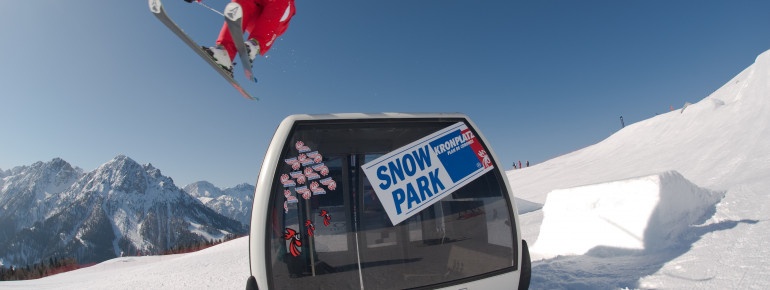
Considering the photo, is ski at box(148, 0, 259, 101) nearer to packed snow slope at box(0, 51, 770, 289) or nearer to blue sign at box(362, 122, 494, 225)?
blue sign at box(362, 122, 494, 225)

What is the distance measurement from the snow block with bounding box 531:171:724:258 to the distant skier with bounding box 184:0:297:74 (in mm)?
5739

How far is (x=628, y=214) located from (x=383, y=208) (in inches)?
180

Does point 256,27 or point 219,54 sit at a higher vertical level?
point 256,27

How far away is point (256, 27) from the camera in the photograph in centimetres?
422

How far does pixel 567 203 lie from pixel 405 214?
4.83 m

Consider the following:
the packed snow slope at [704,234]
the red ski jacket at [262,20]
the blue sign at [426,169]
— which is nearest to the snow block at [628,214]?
the packed snow slope at [704,234]

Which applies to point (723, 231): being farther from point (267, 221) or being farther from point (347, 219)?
point (267, 221)

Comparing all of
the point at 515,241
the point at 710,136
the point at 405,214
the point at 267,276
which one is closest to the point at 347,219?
the point at 405,214

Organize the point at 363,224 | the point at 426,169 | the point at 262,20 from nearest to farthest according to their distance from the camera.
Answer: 1. the point at 363,224
2. the point at 426,169
3. the point at 262,20

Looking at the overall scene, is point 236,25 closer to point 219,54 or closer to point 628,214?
point 219,54

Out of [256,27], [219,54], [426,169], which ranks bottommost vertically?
[426,169]

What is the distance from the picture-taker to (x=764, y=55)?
2270 cm

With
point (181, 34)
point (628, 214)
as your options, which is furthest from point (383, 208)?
point (628, 214)

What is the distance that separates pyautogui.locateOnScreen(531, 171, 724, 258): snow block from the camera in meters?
4.49
